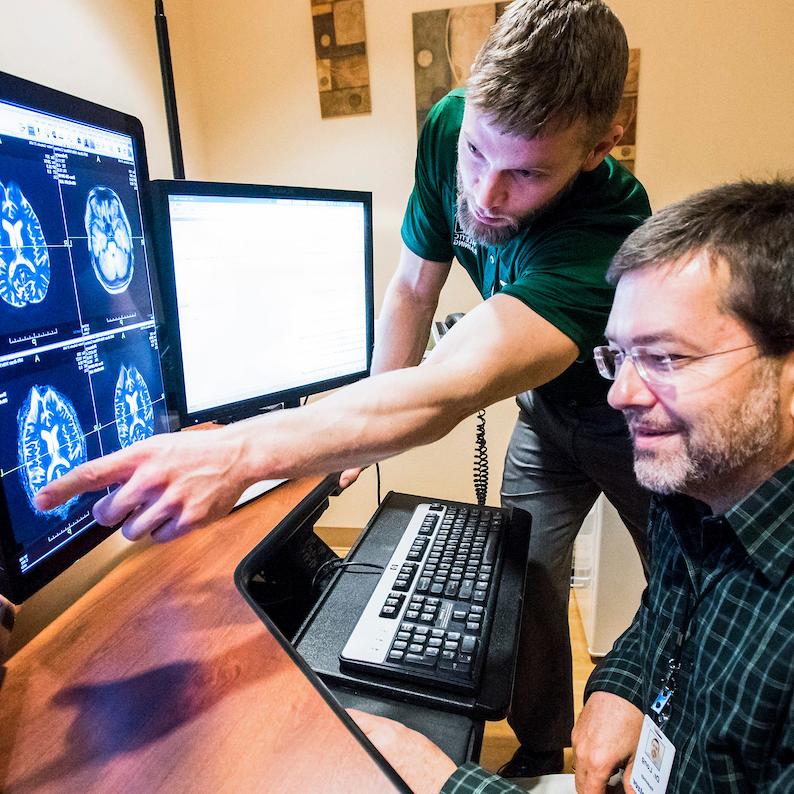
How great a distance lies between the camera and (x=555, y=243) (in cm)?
103

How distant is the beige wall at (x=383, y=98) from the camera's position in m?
1.78

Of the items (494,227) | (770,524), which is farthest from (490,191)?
(770,524)

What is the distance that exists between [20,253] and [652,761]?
0.99m

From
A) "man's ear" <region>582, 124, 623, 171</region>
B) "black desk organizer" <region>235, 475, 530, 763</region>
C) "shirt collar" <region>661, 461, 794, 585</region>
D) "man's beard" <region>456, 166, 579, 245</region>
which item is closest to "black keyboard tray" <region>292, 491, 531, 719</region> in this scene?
"black desk organizer" <region>235, 475, 530, 763</region>

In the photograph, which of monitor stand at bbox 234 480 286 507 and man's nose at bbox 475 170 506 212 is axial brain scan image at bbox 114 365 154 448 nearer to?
monitor stand at bbox 234 480 286 507

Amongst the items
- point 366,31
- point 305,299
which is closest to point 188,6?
point 366,31

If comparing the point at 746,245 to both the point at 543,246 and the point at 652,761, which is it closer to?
the point at 543,246

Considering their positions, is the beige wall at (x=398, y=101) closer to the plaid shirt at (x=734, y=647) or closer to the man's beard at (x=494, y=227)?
the man's beard at (x=494, y=227)

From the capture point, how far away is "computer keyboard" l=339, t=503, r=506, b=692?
0.71 metres

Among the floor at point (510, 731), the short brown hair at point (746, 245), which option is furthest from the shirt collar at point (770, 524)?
the floor at point (510, 731)

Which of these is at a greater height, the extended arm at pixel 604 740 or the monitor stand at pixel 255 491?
the monitor stand at pixel 255 491

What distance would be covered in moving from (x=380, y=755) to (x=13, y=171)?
0.71 metres

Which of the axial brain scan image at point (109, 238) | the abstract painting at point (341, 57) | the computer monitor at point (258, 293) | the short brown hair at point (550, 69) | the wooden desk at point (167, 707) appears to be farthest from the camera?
the abstract painting at point (341, 57)

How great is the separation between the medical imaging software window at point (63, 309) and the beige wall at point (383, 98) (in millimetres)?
956
